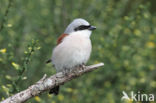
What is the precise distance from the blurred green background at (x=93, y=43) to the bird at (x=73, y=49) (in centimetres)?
98

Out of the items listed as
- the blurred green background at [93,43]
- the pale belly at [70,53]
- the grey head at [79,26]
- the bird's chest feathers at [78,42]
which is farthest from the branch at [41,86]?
the blurred green background at [93,43]

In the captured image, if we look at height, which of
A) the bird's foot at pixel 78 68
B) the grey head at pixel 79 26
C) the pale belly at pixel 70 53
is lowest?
the bird's foot at pixel 78 68

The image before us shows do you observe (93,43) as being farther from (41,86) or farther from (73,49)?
(41,86)

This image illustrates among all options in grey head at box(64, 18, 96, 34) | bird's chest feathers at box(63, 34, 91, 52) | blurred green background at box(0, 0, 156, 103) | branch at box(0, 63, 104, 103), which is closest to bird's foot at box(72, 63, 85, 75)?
branch at box(0, 63, 104, 103)

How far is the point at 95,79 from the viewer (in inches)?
279

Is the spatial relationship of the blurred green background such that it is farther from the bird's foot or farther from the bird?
the bird's foot

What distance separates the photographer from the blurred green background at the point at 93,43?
607 centimetres

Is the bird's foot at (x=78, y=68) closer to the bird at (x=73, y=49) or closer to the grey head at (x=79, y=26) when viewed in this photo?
the bird at (x=73, y=49)

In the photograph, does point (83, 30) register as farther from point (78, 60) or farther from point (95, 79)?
point (95, 79)

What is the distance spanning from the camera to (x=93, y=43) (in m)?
6.43

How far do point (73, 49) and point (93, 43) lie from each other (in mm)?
1886

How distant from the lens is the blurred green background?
6070mm

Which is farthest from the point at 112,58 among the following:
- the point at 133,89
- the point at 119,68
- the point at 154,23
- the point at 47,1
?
the point at 47,1

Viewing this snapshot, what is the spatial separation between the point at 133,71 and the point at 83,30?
6.56ft
